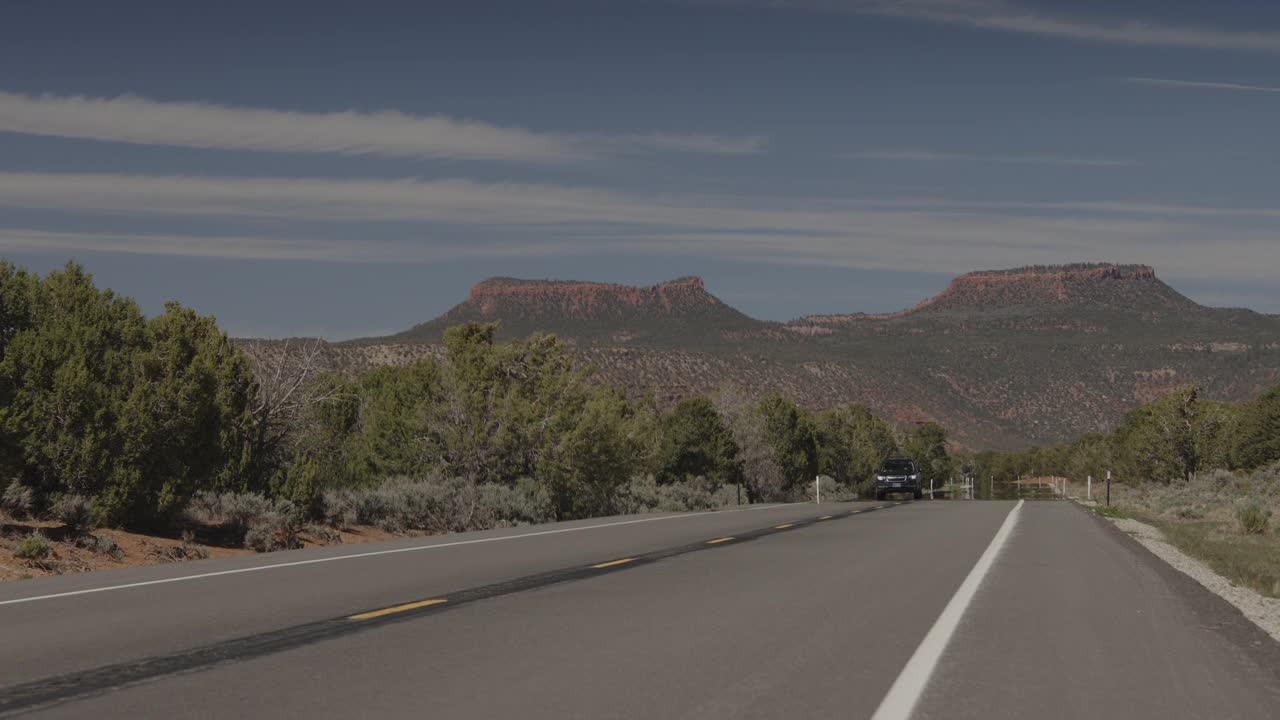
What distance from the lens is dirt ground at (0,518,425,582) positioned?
14.6 meters

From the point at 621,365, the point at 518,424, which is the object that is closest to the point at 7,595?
the point at 518,424

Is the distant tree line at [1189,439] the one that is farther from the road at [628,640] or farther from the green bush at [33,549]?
the green bush at [33,549]

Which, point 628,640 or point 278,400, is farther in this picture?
point 278,400

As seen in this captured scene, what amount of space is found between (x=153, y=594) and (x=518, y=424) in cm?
2111

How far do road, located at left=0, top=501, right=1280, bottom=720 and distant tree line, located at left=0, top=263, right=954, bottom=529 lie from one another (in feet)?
14.9

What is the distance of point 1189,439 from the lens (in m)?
76.8

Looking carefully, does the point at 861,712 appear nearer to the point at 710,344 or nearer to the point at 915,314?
the point at 710,344

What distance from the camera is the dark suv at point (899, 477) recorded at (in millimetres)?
48281

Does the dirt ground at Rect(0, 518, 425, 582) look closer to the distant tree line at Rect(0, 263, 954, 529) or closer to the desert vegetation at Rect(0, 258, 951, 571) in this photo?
the desert vegetation at Rect(0, 258, 951, 571)

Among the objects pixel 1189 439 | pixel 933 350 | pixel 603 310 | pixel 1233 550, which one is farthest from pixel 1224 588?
pixel 603 310

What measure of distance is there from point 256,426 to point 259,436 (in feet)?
1.71

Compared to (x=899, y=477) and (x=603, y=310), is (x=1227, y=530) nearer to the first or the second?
(x=899, y=477)

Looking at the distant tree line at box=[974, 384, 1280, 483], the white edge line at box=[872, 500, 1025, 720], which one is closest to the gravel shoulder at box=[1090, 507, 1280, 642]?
the white edge line at box=[872, 500, 1025, 720]

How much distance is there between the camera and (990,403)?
12938 centimetres
